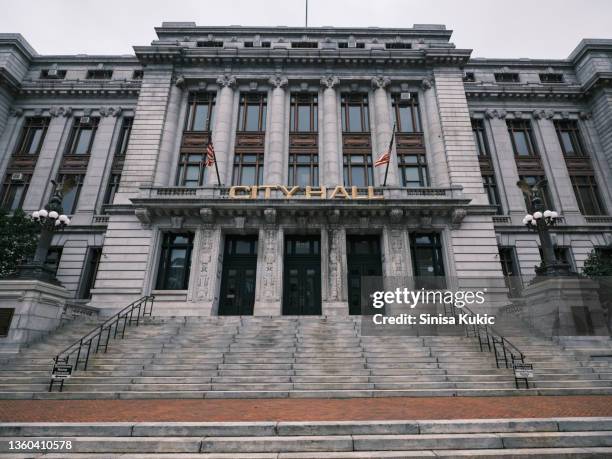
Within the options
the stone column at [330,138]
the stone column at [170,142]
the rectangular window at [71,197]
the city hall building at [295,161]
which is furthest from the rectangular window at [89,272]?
the stone column at [330,138]

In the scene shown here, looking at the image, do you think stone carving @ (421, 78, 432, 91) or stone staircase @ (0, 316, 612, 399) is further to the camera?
stone carving @ (421, 78, 432, 91)

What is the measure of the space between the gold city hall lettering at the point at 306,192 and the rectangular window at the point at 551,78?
26.6 metres

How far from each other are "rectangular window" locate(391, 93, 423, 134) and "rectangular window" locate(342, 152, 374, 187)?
3.92 meters

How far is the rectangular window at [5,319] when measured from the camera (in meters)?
13.7

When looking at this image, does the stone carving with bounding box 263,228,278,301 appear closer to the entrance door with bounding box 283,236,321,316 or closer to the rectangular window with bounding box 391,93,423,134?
the entrance door with bounding box 283,236,321,316

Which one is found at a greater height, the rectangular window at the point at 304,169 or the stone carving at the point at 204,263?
the rectangular window at the point at 304,169

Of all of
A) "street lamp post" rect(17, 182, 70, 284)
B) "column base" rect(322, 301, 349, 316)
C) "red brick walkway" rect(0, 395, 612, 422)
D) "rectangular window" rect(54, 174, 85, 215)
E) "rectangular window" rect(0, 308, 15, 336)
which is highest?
"rectangular window" rect(54, 174, 85, 215)

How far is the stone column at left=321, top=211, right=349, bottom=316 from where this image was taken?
1962cm

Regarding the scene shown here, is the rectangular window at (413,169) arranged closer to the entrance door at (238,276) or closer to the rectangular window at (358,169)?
the rectangular window at (358,169)

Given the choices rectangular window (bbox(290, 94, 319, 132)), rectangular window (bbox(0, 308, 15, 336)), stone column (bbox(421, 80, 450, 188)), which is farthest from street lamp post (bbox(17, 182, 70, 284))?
stone column (bbox(421, 80, 450, 188))

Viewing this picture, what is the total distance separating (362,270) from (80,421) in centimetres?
1693

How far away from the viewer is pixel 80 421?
23.4ft

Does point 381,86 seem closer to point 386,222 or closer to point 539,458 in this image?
point 386,222

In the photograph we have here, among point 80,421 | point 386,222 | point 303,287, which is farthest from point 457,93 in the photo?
point 80,421
